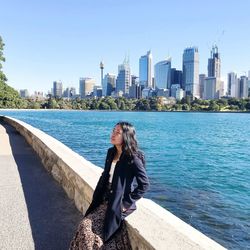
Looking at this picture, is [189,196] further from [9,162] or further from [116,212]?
[116,212]

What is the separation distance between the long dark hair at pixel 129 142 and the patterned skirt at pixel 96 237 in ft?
2.14

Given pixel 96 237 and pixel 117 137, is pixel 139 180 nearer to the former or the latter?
pixel 117 137

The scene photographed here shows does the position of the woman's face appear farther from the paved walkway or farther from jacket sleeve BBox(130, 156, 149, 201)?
the paved walkway

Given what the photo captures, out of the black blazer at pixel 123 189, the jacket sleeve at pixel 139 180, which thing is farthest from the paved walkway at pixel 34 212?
Result: the jacket sleeve at pixel 139 180

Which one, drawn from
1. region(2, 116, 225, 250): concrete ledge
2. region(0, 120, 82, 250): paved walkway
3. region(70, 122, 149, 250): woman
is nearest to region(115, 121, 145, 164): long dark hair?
region(70, 122, 149, 250): woman

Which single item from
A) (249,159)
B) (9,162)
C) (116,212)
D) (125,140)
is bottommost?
(249,159)

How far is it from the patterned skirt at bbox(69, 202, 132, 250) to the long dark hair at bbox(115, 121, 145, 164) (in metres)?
0.65

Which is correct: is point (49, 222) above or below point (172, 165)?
above

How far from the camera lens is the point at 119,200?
351 centimetres

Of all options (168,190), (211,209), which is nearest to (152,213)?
(211,209)

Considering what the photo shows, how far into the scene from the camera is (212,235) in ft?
28.3

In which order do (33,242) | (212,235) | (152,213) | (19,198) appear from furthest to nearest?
(212,235)
(19,198)
(33,242)
(152,213)

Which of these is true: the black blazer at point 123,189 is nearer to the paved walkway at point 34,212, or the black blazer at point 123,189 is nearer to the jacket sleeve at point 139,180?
the jacket sleeve at point 139,180

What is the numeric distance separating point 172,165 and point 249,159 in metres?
7.01
